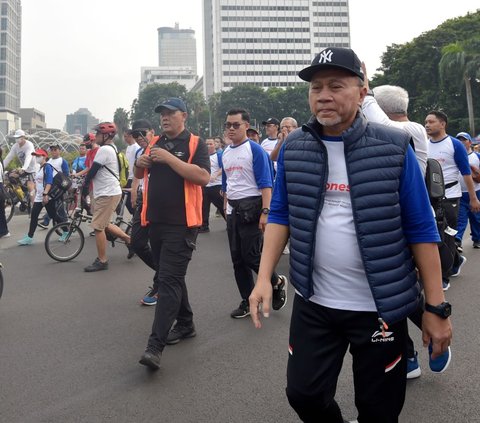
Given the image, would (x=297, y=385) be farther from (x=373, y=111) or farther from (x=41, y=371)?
(x=41, y=371)

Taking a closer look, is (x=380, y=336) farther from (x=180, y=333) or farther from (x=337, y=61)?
(x=180, y=333)

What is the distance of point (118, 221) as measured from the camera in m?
8.77

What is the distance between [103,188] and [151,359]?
415 centimetres

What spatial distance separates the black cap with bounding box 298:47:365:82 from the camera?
6.61ft

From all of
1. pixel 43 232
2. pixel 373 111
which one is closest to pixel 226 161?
pixel 373 111

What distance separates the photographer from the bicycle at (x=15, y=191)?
44.2 feet

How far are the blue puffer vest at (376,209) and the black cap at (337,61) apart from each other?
0.21 meters

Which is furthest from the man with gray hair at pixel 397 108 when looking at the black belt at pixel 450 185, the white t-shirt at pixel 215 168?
the white t-shirt at pixel 215 168

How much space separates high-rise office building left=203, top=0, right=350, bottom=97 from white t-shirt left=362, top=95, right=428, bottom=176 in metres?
121

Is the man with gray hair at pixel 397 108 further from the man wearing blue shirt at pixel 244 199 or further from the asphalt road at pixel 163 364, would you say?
the man wearing blue shirt at pixel 244 199

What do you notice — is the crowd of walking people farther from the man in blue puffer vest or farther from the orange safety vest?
the orange safety vest

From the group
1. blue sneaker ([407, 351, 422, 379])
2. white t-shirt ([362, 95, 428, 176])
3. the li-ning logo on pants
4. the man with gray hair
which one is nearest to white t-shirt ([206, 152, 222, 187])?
the man with gray hair

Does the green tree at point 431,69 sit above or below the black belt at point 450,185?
above

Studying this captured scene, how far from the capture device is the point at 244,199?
5.08 meters
